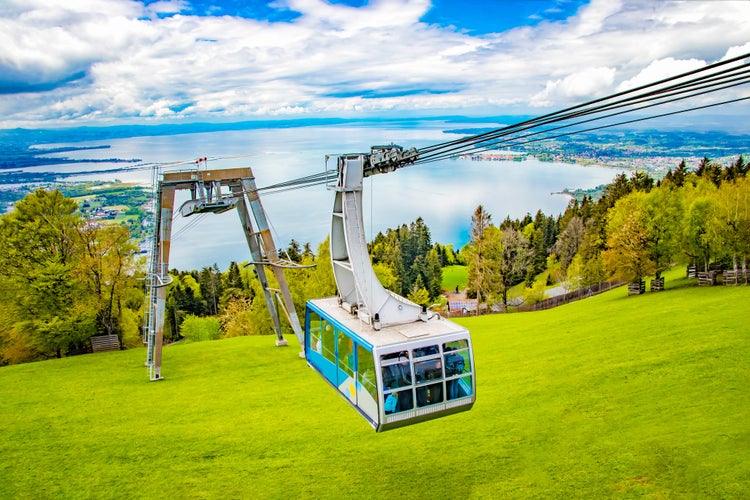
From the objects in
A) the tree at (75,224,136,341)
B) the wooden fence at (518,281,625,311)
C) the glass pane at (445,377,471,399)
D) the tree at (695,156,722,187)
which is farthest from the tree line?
the glass pane at (445,377,471,399)

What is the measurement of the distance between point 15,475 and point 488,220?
31945 millimetres

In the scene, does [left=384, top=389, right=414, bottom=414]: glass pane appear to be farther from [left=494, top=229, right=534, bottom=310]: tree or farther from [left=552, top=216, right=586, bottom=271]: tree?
[left=552, top=216, right=586, bottom=271]: tree

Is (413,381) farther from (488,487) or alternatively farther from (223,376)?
(223,376)

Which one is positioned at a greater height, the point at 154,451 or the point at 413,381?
the point at 413,381

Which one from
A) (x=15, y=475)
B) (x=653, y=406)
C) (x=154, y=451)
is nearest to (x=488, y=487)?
(x=653, y=406)

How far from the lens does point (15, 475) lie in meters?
11.2

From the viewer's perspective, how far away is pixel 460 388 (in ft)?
33.9

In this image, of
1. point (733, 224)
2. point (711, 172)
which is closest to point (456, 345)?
point (733, 224)

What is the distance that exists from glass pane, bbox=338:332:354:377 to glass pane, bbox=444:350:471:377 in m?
1.93

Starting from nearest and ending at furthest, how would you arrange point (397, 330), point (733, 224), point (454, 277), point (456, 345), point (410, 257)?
point (456, 345) → point (397, 330) → point (733, 224) → point (410, 257) → point (454, 277)

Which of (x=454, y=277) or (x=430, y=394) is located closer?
(x=430, y=394)

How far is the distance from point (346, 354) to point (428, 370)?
2.05 m

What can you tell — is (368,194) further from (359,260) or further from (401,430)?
(359,260)

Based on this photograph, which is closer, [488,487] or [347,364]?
[488,487]
